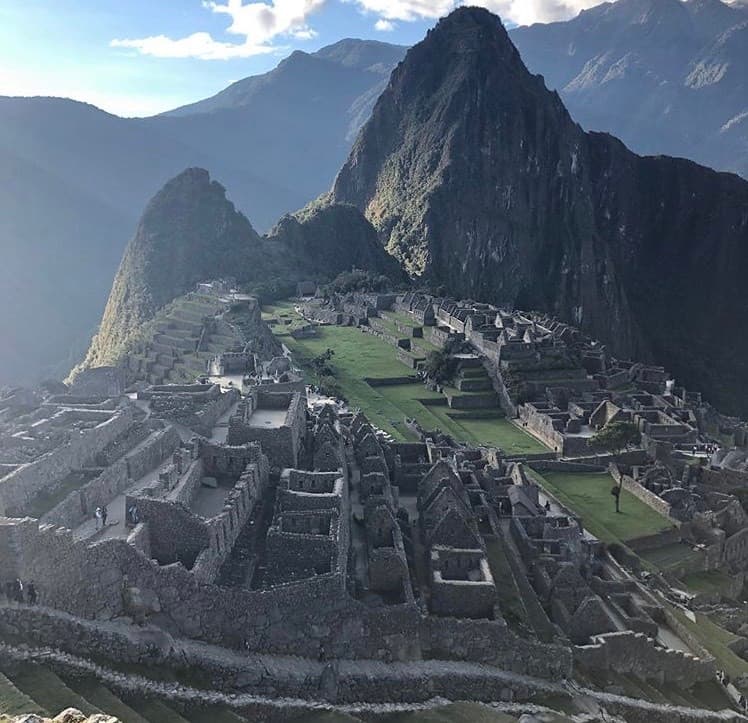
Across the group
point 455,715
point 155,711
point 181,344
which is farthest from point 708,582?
point 181,344

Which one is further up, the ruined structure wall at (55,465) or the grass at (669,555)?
the ruined structure wall at (55,465)

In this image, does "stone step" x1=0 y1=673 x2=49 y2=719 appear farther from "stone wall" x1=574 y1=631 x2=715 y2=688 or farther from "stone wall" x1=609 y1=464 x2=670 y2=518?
"stone wall" x1=609 y1=464 x2=670 y2=518

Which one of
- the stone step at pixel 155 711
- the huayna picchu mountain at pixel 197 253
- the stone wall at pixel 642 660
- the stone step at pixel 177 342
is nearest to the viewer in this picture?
the stone step at pixel 155 711

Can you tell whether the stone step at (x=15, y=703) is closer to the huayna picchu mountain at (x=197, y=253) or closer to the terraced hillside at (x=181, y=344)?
the terraced hillside at (x=181, y=344)

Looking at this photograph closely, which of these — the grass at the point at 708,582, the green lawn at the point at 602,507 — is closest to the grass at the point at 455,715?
the green lawn at the point at 602,507

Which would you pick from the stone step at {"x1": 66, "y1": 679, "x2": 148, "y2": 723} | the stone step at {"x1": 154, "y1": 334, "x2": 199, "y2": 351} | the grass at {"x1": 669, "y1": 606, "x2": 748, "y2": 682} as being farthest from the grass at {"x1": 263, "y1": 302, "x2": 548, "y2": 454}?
the stone step at {"x1": 66, "y1": 679, "x2": 148, "y2": 723}

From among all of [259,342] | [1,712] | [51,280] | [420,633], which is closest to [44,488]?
[1,712]

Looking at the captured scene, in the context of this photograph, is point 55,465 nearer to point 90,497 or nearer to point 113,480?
point 113,480
